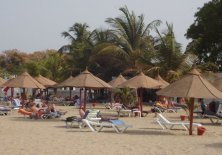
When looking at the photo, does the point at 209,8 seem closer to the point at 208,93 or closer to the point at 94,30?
the point at 94,30

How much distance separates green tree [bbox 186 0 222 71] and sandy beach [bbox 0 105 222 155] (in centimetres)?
2374

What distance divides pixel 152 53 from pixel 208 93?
880 inches

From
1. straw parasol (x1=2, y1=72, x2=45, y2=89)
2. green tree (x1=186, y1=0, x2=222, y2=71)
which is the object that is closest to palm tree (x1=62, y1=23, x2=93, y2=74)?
green tree (x1=186, y1=0, x2=222, y2=71)

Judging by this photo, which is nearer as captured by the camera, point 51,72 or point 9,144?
point 9,144

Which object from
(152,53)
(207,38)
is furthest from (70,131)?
(207,38)

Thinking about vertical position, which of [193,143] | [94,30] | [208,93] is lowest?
[193,143]

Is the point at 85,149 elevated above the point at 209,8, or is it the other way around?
the point at 209,8

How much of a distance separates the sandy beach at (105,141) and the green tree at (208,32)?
77.9ft

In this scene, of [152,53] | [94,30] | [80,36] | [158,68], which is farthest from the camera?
[80,36]

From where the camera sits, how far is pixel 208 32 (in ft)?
126

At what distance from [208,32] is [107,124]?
25.9 m

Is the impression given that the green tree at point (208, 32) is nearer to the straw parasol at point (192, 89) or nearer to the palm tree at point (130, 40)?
the palm tree at point (130, 40)

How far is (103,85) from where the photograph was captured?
1984 cm

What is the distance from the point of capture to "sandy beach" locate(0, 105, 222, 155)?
→ 1016cm
